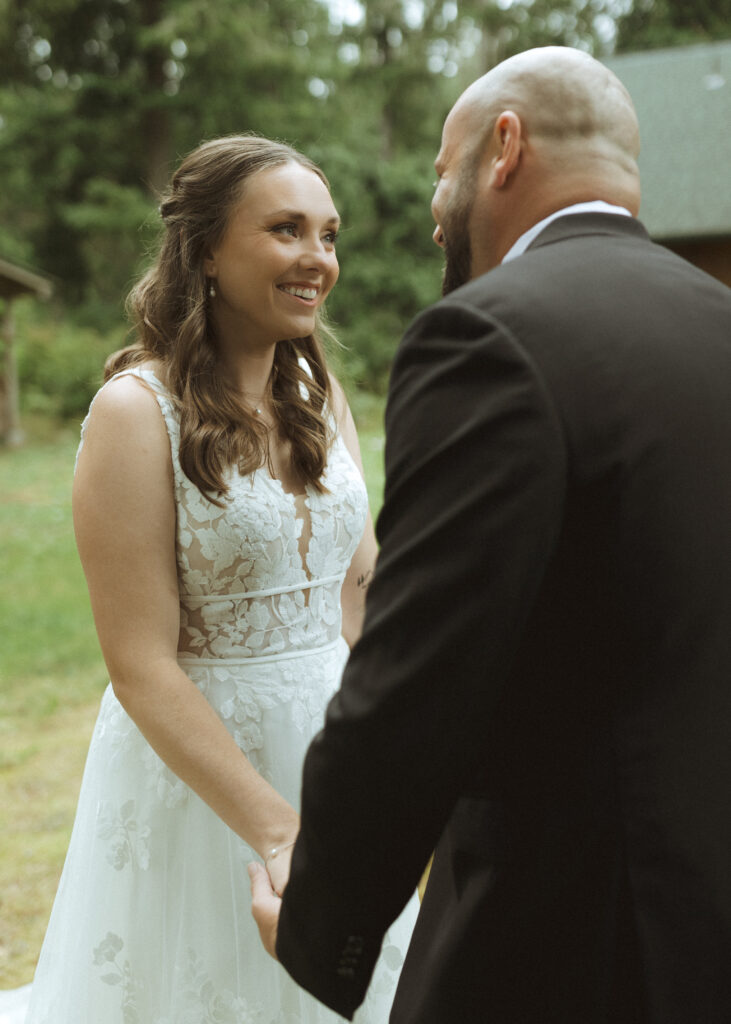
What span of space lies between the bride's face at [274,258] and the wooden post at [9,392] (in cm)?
1991

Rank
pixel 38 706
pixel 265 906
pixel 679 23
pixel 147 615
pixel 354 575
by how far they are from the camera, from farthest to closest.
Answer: pixel 679 23, pixel 38 706, pixel 354 575, pixel 147 615, pixel 265 906

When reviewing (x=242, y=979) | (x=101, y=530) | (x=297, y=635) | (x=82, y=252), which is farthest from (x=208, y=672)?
(x=82, y=252)

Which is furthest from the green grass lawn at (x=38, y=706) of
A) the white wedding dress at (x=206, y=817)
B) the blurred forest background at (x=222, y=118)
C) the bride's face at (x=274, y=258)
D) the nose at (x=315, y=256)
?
the blurred forest background at (x=222, y=118)

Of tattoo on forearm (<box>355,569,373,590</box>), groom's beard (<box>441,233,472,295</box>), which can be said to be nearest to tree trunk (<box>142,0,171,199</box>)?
tattoo on forearm (<box>355,569,373,590</box>)

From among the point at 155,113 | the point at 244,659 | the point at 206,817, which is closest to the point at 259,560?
the point at 244,659

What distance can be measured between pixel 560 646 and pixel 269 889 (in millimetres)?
886

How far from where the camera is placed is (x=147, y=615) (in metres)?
2.04

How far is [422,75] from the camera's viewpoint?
86.3ft

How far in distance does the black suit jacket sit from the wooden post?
21.1m

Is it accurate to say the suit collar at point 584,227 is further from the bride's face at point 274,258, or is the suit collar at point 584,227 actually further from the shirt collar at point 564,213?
the bride's face at point 274,258

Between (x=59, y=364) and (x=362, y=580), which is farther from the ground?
(x=362, y=580)

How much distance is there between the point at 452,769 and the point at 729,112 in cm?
963

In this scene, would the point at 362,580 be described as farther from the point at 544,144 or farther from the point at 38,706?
the point at 38,706

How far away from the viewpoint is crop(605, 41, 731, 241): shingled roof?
8797 millimetres
